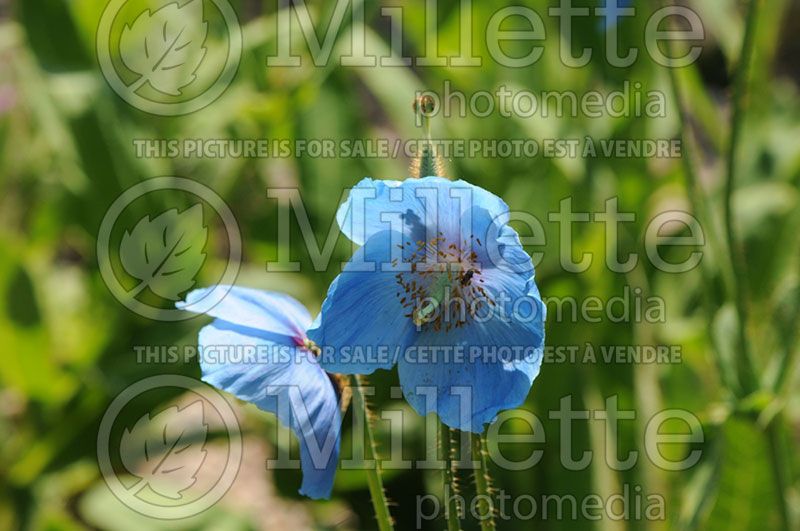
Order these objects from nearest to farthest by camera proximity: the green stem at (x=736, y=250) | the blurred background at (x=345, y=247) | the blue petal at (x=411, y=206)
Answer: the blue petal at (x=411, y=206)
the green stem at (x=736, y=250)
the blurred background at (x=345, y=247)

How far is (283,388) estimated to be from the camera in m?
0.84

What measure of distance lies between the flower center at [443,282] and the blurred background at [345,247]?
71 centimetres

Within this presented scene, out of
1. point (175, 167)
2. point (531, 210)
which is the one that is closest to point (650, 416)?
point (531, 210)

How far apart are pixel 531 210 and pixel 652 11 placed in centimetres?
44

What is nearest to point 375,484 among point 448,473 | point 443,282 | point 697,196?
point 448,473

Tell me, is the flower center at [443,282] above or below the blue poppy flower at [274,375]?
above

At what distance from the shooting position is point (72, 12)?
6.63 feet

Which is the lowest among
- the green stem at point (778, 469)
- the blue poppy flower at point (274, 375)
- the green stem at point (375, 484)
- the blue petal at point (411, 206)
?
the green stem at point (778, 469)

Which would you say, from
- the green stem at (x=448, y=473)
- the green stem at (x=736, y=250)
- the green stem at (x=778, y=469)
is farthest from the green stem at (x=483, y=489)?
the green stem at (x=778, y=469)

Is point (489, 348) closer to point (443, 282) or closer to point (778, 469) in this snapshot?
point (443, 282)

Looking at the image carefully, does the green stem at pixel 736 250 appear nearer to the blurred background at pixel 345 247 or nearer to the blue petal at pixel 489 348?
the blurred background at pixel 345 247

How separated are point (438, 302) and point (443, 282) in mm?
28

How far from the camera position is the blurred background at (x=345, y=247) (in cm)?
169

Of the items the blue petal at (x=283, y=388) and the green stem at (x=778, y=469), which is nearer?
the blue petal at (x=283, y=388)
